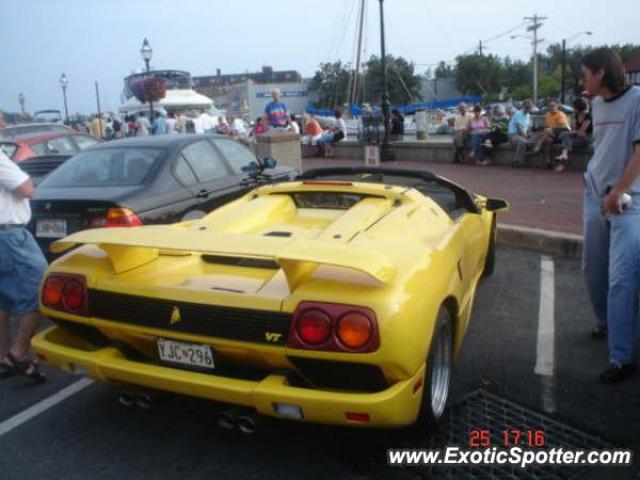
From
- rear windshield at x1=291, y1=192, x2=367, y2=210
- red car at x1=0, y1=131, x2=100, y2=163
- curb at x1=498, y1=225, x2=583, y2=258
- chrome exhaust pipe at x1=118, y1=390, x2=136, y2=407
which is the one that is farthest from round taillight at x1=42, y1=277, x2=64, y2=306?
red car at x1=0, y1=131, x2=100, y2=163

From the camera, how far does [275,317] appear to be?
2.49 metres

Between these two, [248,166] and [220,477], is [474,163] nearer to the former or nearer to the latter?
[248,166]

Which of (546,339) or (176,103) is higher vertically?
(176,103)

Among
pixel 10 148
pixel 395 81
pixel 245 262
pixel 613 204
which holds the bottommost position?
pixel 245 262

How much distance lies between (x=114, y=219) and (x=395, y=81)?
242 ft

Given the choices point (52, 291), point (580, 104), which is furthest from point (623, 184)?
point (580, 104)

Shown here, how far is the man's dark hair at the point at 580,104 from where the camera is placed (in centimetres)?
1129

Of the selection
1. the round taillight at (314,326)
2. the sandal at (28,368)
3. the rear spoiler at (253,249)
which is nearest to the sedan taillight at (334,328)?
the round taillight at (314,326)

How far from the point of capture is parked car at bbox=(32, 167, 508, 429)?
241cm

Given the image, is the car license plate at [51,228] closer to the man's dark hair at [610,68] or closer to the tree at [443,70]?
the man's dark hair at [610,68]

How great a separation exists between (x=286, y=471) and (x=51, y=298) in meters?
1.47

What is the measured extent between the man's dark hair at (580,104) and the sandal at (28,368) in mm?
10713

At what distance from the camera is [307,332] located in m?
2.44

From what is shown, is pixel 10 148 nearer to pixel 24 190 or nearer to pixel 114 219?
pixel 114 219
